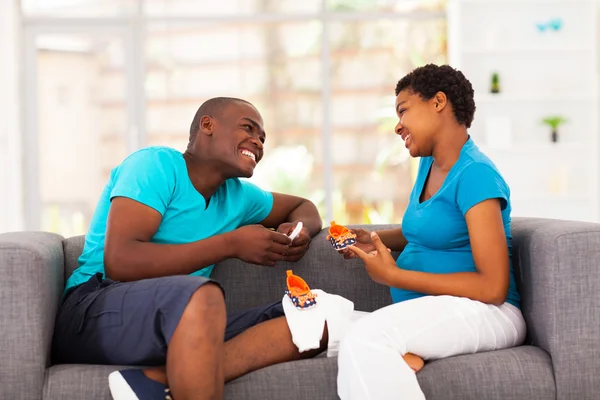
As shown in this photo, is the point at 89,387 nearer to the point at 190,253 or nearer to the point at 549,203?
the point at 190,253

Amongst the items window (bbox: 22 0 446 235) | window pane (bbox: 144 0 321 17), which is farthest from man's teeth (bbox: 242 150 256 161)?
window pane (bbox: 144 0 321 17)

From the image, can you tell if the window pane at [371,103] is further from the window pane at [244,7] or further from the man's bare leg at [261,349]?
the man's bare leg at [261,349]

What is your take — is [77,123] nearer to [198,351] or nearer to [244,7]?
[244,7]

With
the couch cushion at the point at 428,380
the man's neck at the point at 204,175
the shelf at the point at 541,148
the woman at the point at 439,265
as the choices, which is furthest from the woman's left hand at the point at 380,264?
the shelf at the point at 541,148

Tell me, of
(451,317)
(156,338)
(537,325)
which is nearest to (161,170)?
(156,338)

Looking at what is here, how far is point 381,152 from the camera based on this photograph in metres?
7.28

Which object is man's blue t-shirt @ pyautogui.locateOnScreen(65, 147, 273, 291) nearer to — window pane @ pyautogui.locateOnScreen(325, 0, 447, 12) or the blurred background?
the blurred background

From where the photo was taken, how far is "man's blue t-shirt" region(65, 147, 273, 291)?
2092 millimetres

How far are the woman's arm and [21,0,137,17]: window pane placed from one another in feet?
18.2

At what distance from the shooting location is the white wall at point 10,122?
259 inches

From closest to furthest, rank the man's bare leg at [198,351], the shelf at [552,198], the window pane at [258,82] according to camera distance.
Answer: the man's bare leg at [198,351] < the shelf at [552,198] < the window pane at [258,82]

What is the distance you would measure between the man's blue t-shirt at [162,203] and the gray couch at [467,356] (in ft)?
0.46

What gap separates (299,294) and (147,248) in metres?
0.40

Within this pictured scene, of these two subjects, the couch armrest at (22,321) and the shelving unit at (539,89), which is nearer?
the couch armrest at (22,321)
